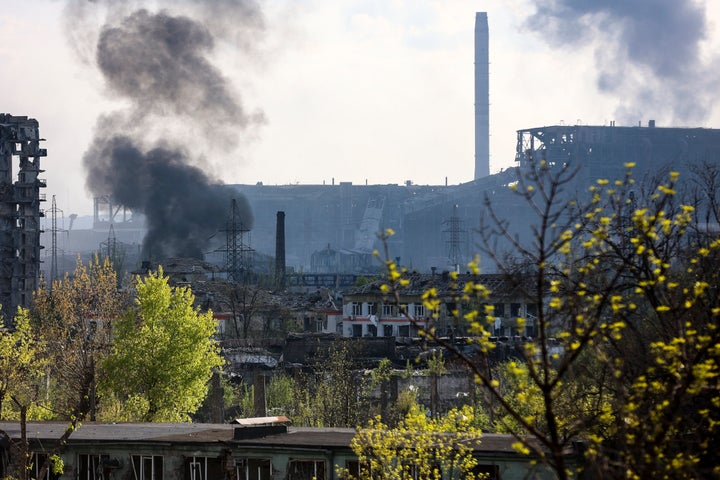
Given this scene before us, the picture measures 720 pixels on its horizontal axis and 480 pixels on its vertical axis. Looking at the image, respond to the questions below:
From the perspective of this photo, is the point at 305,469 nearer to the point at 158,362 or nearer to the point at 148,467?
the point at 148,467

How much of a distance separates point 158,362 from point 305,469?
11297 millimetres

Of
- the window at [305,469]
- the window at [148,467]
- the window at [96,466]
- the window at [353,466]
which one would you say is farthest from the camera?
the window at [96,466]

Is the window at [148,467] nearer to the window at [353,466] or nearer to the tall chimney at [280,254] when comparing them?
the window at [353,466]

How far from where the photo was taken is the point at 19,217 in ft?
240

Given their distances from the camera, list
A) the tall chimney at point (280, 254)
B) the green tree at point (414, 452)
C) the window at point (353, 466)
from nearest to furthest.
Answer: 1. the green tree at point (414, 452)
2. the window at point (353, 466)
3. the tall chimney at point (280, 254)

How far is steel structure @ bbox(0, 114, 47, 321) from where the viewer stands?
7200 centimetres

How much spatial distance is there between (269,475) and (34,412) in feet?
41.3

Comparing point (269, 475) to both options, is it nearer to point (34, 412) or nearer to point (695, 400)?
point (695, 400)

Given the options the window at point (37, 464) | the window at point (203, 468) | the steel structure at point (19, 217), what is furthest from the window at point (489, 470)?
the steel structure at point (19, 217)

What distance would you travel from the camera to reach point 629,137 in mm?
171750

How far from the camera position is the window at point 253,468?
805 inches

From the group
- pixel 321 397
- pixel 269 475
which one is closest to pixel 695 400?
pixel 269 475

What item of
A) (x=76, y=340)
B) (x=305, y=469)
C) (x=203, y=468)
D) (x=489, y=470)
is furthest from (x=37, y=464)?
(x=76, y=340)

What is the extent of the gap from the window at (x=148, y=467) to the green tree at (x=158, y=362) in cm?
875
